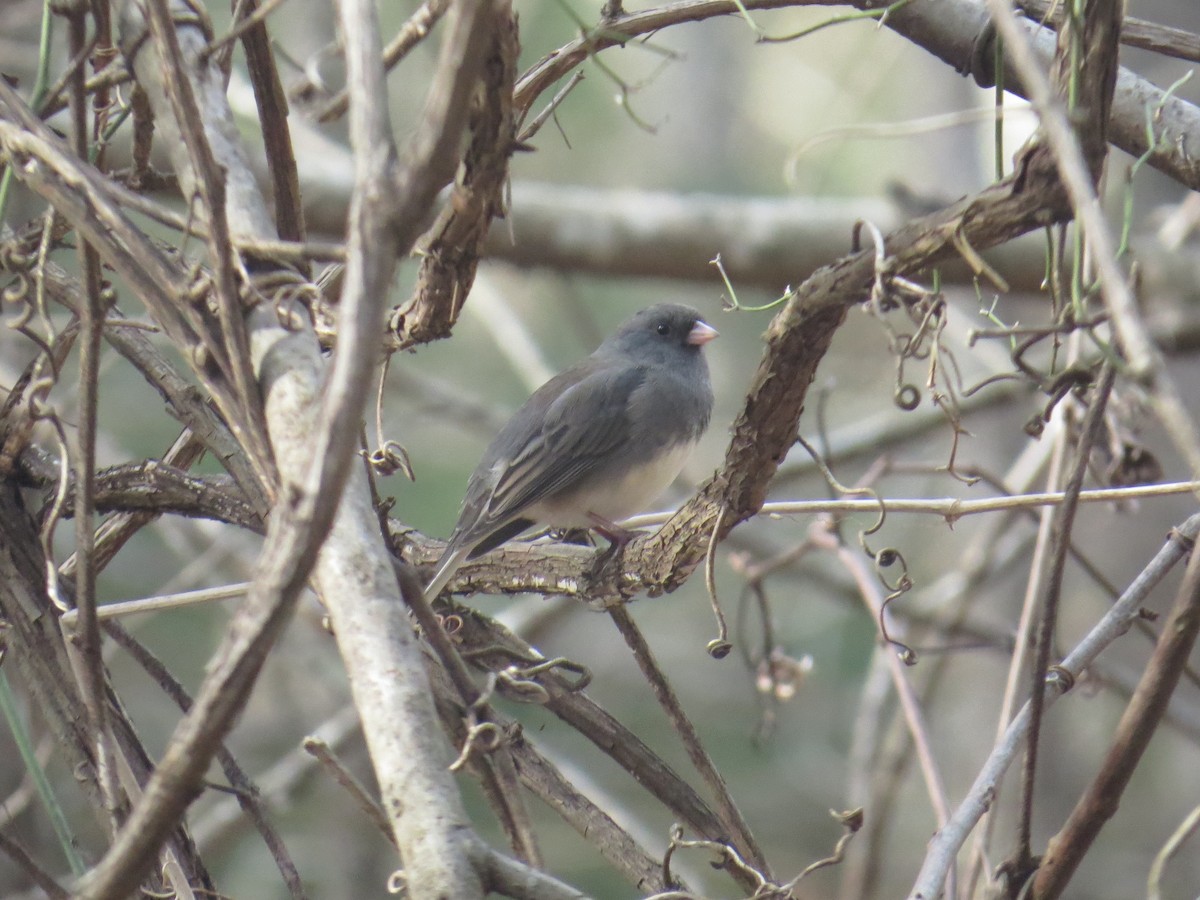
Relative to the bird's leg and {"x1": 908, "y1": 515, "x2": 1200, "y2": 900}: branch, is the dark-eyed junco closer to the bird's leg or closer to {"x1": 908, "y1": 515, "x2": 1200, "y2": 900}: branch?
the bird's leg

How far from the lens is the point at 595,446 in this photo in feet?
9.91

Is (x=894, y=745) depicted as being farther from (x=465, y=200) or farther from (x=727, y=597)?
(x=727, y=597)

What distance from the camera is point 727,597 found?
21.9ft

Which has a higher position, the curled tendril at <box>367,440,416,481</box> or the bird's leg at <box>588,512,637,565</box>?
the bird's leg at <box>588,512,637,565</box>

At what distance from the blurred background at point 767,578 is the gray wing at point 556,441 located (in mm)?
484

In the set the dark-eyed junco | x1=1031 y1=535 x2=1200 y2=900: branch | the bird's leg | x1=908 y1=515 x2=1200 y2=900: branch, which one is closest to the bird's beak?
the dark-eyed junco

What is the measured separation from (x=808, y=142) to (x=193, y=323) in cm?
106

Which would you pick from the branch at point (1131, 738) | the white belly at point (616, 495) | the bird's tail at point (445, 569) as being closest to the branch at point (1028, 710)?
the branch at point (1131, 738)

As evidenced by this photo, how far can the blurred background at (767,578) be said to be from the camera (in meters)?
→ 3.44

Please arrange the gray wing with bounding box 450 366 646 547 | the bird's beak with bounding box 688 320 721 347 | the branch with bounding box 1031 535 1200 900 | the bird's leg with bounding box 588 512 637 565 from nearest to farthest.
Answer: the branch with bounding box 1031 535 1200 900
the bird's leg with bounding box 588 512 637 565
the gray wing with bounding box 450 366 646 547
the bird's beak with bounding box 688 320 721 347

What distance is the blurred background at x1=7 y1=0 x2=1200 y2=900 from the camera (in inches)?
135


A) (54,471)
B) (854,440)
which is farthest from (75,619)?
(854,440)

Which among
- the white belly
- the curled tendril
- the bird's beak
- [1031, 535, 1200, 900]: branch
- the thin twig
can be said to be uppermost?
the bird's beak

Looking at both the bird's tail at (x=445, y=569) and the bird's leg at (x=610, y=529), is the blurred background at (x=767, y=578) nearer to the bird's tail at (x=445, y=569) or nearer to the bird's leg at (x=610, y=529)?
the bird's leg at (x=610, y=529)
